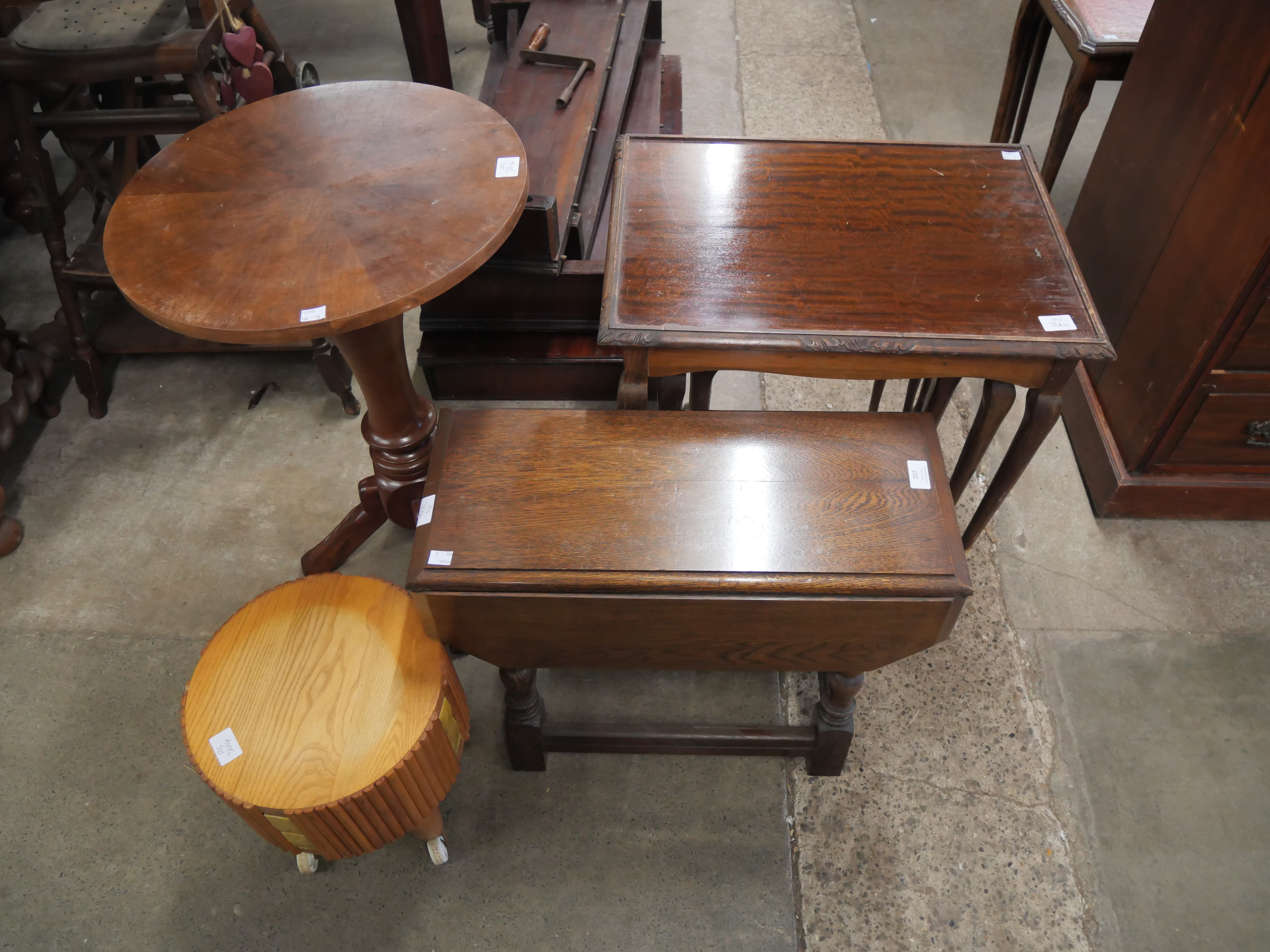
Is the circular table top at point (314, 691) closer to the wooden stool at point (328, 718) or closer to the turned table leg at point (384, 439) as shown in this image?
the wooden stool at point (328, 718)

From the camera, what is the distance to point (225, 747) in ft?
4.76

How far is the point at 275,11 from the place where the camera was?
4316 millimetres

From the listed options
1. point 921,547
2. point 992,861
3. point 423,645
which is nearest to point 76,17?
point 423,645

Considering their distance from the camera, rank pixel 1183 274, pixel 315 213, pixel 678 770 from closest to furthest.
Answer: pixel 315 213 < pixel 678 770 < pixel 1183 274

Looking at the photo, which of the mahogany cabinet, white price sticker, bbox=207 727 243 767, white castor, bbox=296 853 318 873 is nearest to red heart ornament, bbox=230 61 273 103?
white price sticker, bbox=207 727 243 767

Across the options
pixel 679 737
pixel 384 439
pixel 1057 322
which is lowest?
pixel 679 737

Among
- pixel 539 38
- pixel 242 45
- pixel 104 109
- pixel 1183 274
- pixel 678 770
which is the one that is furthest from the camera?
pixel 539 38

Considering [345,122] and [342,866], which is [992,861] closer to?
[342,866]

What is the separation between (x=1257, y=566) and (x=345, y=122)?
250 centimetres

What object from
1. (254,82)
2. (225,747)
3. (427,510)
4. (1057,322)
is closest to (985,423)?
(1057,322)

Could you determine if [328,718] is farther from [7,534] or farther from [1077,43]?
[1077,43]

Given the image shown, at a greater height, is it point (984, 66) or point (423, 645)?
point (423, 645)

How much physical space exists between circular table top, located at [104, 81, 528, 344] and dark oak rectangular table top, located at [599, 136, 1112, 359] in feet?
1.02

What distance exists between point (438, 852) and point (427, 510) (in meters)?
0.76
